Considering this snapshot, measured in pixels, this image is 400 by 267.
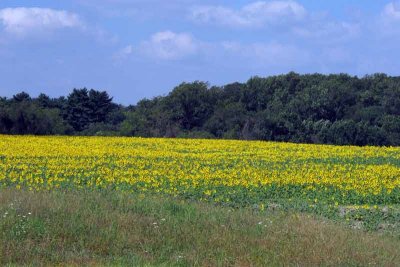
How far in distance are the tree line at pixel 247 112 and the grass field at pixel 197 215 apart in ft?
68.4

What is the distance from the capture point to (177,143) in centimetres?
3869

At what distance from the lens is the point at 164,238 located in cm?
968

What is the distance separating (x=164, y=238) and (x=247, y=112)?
50.6m

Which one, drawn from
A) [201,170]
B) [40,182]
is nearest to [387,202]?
[201,170]

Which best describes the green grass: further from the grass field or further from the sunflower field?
the sunflower field

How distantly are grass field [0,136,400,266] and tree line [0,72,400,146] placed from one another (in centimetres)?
2085

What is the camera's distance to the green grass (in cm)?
895

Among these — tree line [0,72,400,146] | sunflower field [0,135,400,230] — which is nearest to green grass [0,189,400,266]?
sunflower field [0,135,400,230]

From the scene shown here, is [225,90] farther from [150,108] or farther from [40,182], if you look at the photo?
[40,182]

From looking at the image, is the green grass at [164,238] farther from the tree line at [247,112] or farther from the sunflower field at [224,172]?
the tree line at [247,112]

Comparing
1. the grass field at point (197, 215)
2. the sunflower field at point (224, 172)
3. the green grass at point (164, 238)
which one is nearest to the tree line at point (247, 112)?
the sunflower field at point (224, 172)

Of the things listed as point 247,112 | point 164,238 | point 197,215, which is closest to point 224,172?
point 197,215

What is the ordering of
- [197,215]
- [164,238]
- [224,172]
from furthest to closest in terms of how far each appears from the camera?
[224,172] → [197,215] → [164,238]

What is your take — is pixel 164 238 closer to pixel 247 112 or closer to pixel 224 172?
pixel 224 172
